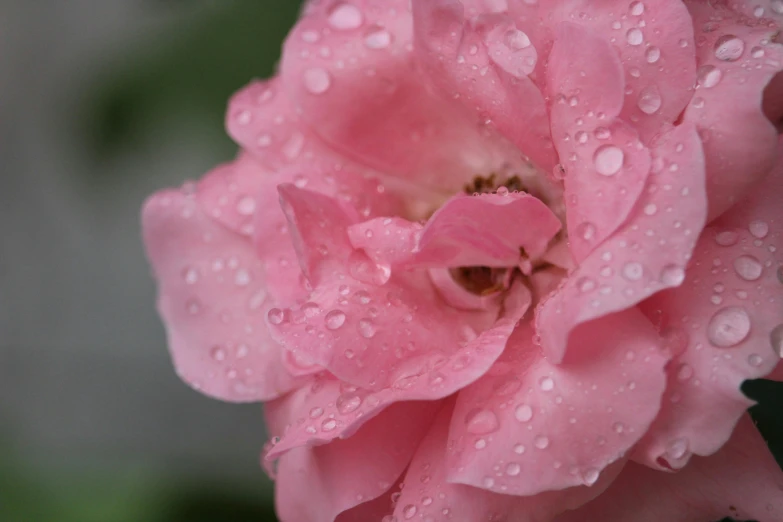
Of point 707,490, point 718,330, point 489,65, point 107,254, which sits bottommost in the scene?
point 107,254

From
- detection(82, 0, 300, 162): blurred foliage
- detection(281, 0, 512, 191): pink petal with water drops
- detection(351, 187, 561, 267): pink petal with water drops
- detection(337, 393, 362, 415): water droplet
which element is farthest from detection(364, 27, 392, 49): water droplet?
detection(82, 0, 300, 162): blurred foliage

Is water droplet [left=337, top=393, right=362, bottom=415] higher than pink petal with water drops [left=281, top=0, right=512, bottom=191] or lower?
lower

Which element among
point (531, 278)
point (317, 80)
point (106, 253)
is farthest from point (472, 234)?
point (106, 253)

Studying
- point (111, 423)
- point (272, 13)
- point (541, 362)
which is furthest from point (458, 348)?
point (111, 423)

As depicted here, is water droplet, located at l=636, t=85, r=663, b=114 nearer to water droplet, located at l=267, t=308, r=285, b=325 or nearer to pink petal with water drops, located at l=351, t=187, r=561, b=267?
pink petal with water drops, located at l=351, t=187, r=561, b=267

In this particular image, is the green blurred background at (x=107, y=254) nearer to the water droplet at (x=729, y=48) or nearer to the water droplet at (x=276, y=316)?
the water droplet at (x=276, y=316)

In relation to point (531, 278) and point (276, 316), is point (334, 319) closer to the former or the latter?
point (276, 316)
